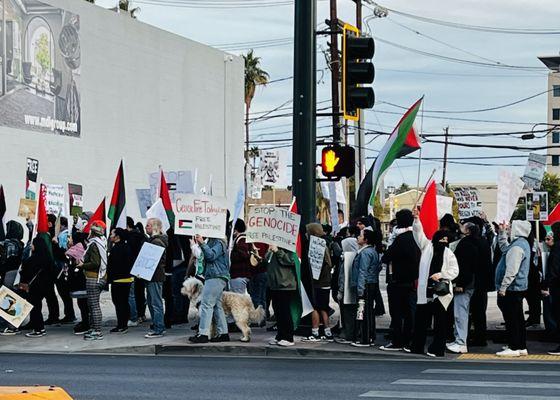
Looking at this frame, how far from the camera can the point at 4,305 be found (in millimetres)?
18141

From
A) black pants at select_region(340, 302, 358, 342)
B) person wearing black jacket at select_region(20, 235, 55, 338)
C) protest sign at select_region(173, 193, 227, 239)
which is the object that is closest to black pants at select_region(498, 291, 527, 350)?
black pants at select_region(340, 302, 358, 342)

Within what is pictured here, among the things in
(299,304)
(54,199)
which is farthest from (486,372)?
(54,199)

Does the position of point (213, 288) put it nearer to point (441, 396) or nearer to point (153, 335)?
point (153, 335)

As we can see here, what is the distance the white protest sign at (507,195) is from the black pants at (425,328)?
3181 mm

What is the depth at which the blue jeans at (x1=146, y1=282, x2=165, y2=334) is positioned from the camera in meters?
17.8

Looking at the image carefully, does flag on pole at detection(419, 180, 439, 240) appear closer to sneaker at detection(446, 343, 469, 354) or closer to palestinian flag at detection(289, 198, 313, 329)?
sneaker at detection(446, 343, 469, 354)

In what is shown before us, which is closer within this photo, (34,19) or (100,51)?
(34,19)

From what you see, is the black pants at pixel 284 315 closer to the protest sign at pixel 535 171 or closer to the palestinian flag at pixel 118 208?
the palestinian flag at pixel 118 208

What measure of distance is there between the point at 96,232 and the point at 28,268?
1575 millimetres

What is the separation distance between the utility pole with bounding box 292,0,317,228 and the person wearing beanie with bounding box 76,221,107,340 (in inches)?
131

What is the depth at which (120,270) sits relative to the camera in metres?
18.4

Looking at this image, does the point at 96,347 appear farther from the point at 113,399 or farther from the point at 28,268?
the point at 113,399

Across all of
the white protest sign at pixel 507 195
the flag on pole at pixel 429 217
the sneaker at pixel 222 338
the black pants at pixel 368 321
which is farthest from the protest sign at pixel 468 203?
the sneaker at pixel 222 338

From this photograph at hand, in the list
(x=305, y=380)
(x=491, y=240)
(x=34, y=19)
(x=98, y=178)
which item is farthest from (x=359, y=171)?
(x=305, y=380)
